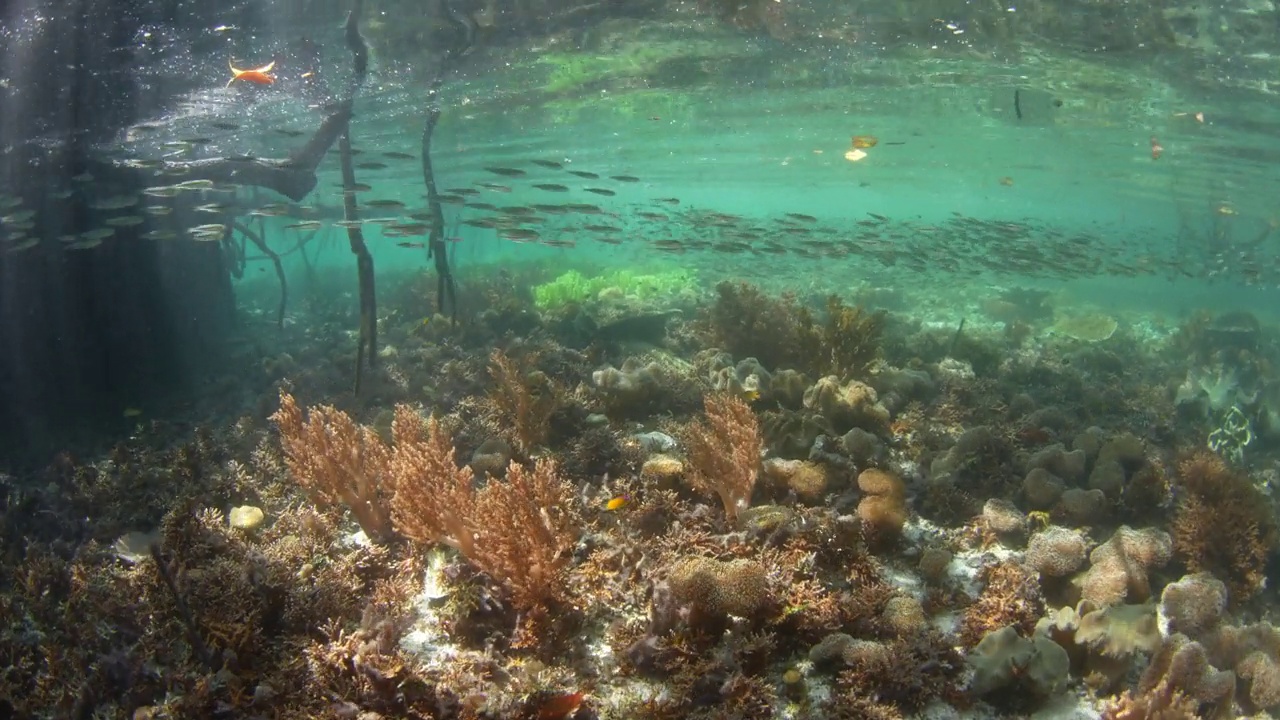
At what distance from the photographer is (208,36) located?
12102mm

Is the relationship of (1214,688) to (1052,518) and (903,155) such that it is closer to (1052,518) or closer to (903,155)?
(1052,518)

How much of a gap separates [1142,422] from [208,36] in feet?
56.2

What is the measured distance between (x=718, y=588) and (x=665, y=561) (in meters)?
0.99

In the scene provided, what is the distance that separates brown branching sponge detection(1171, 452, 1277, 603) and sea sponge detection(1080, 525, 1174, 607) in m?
0.32

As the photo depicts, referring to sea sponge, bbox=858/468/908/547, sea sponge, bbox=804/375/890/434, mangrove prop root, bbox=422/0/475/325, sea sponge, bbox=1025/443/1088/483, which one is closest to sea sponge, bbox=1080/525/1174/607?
sea sponge, bbox=1025/443/1088/483

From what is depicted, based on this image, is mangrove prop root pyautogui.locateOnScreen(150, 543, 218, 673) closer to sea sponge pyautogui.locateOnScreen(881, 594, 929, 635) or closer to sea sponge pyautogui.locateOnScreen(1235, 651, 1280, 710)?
sea sponge pyautogui.locateOnScreen(881, 594, 929, 635)

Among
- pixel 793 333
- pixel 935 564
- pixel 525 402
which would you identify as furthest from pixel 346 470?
pixel 793 333

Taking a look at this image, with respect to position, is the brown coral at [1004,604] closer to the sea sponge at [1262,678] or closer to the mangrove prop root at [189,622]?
the sea sponge at [1262,678]

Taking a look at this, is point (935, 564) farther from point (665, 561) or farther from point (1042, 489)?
point (665, 561)

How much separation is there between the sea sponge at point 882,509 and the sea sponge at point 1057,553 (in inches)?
41.6

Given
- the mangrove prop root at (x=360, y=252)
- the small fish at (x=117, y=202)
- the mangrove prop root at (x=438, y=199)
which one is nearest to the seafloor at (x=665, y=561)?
the mangrove prop root at (x=360, y=252)

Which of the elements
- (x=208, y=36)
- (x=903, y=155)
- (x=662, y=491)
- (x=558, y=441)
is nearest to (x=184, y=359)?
(x=208, y=36)

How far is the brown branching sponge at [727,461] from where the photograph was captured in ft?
18.8

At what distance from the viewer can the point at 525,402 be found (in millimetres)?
7504
